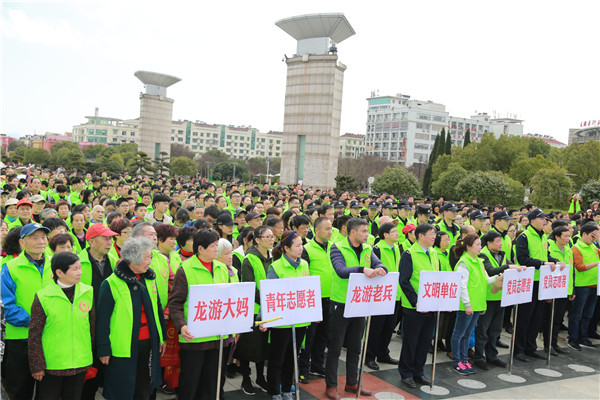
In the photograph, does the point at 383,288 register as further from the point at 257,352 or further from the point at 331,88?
the point at 331,88

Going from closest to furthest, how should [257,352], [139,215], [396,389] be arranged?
[257,352] → [396,389] → [139,215]

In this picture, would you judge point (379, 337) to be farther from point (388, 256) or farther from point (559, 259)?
point (559, 259)

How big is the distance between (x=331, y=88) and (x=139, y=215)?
25.6m

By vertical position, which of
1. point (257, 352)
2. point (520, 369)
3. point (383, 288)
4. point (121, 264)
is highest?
point (121, 264)

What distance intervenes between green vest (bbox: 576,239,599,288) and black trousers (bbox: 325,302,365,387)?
14.1 ft

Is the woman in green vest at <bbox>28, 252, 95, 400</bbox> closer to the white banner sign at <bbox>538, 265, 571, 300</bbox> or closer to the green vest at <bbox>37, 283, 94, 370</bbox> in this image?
the green vest at <bbox>37, 283, 94, 370</bbox>

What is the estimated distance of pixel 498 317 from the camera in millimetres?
6480

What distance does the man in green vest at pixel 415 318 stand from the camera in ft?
18.4

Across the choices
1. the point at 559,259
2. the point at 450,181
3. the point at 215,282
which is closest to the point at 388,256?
the point at 215,282

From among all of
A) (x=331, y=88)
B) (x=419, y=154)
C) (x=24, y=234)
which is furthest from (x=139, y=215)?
(x=419, y=154)

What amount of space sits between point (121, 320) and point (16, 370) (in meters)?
1.10

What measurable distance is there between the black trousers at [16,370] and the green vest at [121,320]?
90cm

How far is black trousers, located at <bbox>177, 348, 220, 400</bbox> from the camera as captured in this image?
4062 millimetres

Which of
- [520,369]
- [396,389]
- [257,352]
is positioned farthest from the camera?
[520,369]
